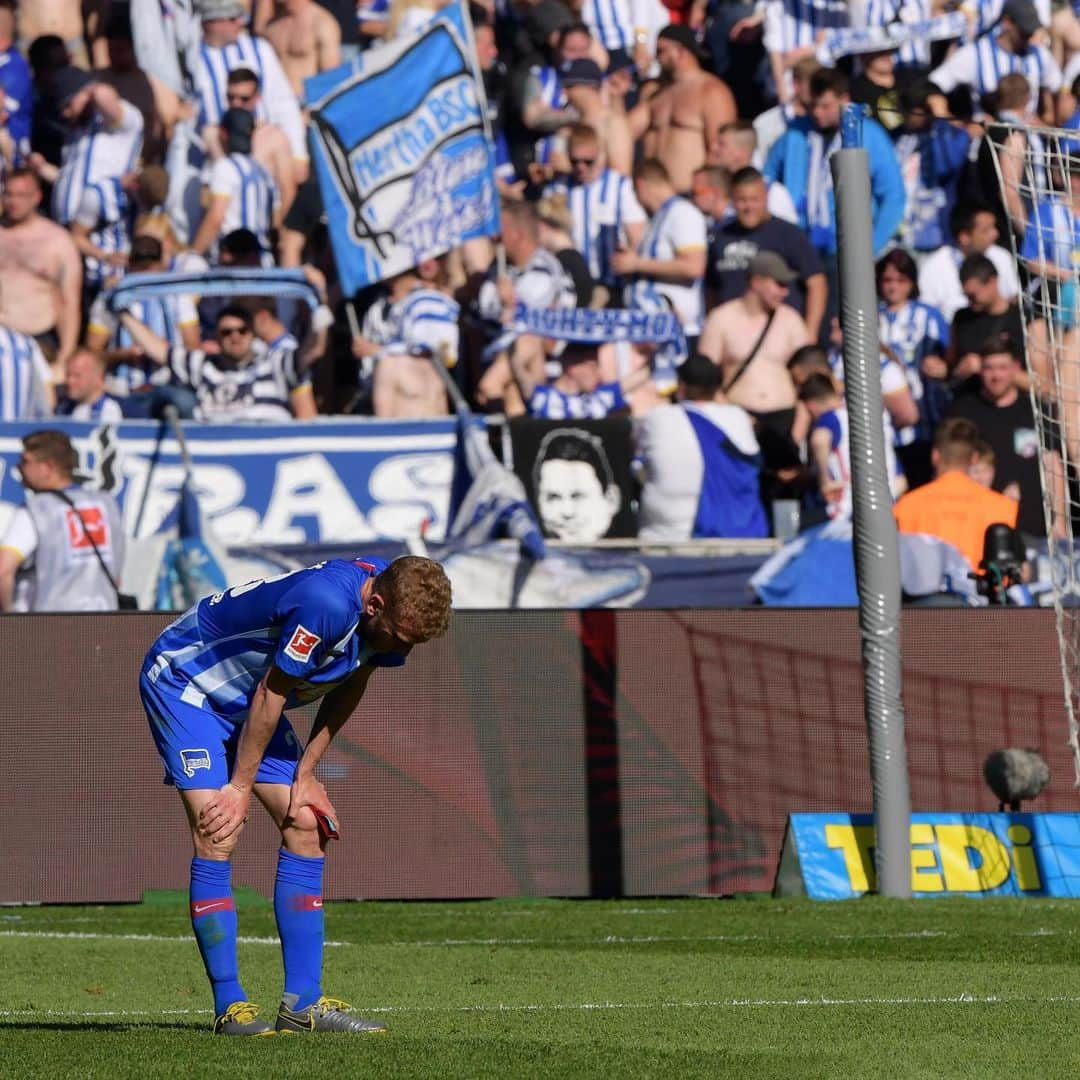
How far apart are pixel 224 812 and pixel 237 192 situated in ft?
36.6

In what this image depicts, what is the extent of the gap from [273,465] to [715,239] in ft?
13.9

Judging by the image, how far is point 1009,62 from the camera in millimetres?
18969

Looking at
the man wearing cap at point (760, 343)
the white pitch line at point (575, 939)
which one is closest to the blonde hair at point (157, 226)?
the man wearing cap at point (760, 343)

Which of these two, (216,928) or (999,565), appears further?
(999,565)

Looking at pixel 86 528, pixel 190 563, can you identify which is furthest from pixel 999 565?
pixel 86 528

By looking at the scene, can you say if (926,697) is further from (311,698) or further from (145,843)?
(311,698)

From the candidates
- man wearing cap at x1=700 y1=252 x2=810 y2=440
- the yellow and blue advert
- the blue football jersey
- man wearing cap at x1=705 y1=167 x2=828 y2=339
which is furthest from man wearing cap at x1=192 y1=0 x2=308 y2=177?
the blue football jersey

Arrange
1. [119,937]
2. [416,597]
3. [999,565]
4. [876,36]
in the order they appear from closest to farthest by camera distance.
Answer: [416,597]
[119,937]
[999,565]
[876,36]

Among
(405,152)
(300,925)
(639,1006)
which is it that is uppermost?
(405,152)

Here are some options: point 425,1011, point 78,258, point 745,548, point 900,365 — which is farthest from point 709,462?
point 425,1011

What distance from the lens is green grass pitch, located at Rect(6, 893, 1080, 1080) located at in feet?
19.8

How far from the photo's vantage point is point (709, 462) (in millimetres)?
15977

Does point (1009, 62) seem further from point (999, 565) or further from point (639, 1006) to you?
point (639, 1006)

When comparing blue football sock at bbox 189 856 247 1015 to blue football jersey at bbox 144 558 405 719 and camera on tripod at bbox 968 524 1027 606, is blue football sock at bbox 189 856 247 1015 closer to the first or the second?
blue football jersey at bbox 144 558 405 719
